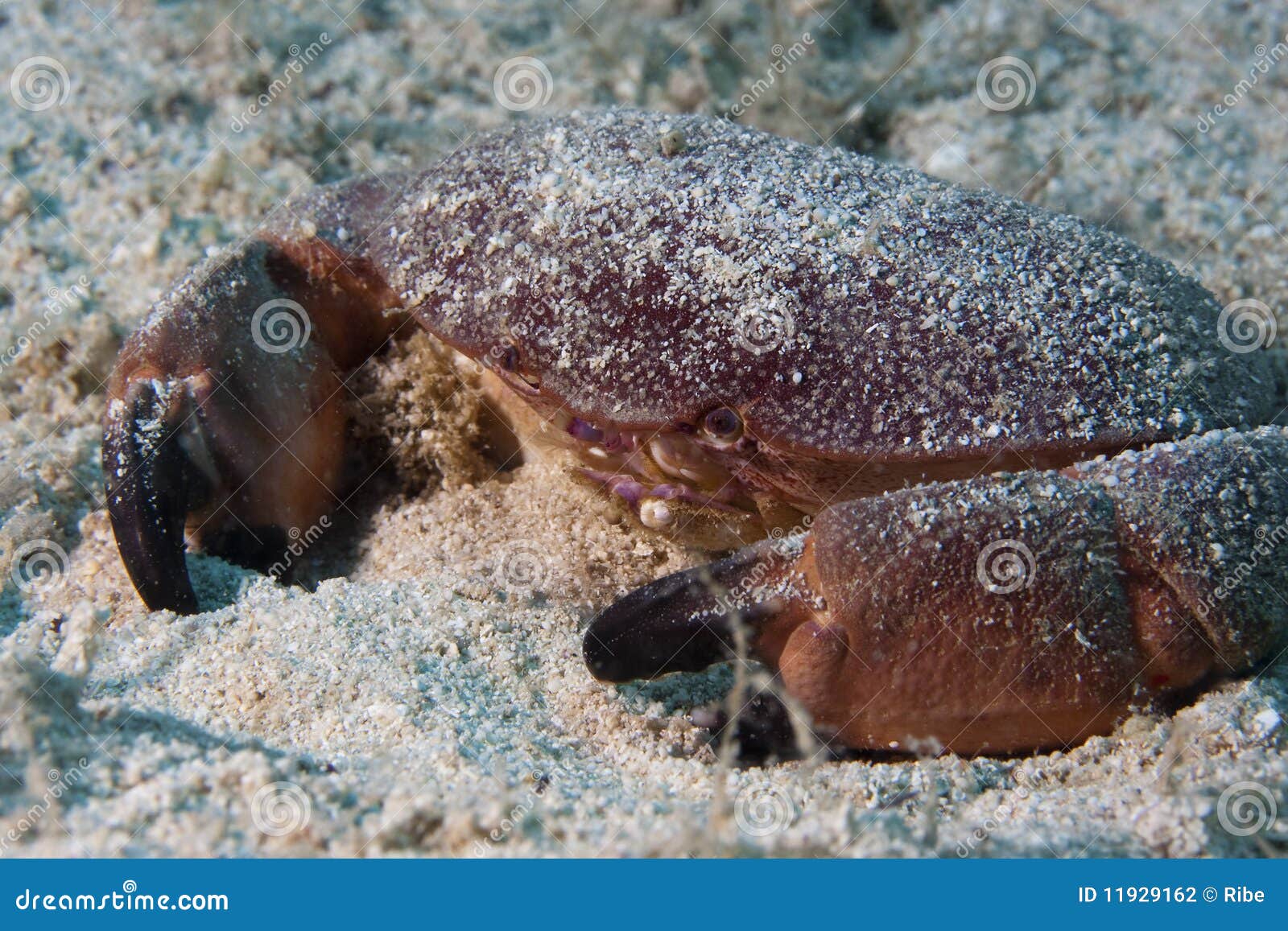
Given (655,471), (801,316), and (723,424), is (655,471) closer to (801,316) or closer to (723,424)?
(723,424)

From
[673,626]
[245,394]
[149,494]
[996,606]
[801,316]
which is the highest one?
[801,316]

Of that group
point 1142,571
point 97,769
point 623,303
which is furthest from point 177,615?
point 1142,571

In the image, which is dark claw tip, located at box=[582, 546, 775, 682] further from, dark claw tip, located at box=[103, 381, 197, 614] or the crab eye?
dark claw tip, located at box=[103, 381, 197, 614]

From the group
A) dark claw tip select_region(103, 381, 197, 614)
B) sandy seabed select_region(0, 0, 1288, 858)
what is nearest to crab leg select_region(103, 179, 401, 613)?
dark claw tip select_region(103, 381, 197, 614)

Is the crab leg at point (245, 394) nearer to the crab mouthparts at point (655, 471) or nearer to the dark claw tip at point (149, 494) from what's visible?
the dark claw tip at point (149, 494)

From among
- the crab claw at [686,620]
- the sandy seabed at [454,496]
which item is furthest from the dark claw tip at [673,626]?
the sandy seabed at [454,496]

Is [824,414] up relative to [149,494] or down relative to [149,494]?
up

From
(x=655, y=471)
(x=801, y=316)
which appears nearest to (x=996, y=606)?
(x=801, y=316)
